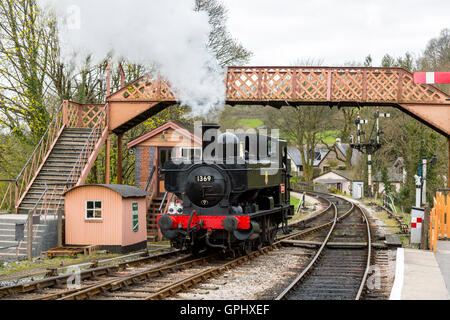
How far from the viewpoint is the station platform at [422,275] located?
7.25 metres

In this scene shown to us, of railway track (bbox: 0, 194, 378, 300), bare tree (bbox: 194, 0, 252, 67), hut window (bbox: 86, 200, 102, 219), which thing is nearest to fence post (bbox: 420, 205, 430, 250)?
railway track (bbox: 0, 194, 378, 300)

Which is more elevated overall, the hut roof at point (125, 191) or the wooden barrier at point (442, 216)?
the hut roof at point (125, 191)

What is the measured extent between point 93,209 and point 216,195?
12.2 feet

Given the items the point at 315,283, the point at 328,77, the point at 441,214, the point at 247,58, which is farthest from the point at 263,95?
the point at 247,58

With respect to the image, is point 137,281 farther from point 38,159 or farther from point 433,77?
point 38,159

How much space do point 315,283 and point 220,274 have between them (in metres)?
1.89

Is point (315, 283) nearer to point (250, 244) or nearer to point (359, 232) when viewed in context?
point (250, 244)

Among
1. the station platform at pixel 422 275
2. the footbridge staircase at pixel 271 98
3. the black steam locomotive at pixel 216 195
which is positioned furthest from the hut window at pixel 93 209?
the station platform at pixel 422 275

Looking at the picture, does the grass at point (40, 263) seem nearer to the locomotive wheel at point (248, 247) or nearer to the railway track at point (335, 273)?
the locomotive wheel at point (248, 247)

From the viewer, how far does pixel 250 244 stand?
12.0m

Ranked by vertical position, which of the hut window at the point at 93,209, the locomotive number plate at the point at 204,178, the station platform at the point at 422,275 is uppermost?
the locomotive number plate at the point at 204,178

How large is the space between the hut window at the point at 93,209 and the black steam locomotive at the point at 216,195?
2413 mm

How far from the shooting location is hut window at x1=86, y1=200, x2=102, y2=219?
12.8 metres

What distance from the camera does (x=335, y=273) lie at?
998 cm
